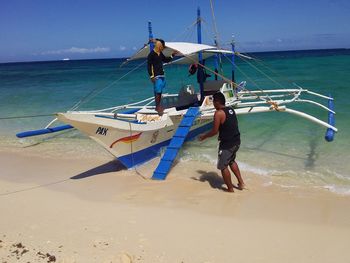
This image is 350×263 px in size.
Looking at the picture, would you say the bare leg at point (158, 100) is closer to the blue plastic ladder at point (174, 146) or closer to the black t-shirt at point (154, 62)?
the black t-shirt at point (154, 62)

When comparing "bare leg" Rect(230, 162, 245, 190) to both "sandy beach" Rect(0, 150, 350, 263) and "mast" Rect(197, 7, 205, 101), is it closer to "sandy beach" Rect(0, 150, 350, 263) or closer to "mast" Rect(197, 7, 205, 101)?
"sandy beach" Rect(0, 150, 350, 263)

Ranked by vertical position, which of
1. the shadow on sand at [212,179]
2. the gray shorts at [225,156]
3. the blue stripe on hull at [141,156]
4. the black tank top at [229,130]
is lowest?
the shadow on sand at [212,179]

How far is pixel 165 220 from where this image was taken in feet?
15.9

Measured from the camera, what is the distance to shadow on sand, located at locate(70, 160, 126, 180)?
704 cm

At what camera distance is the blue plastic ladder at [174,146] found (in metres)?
6.70

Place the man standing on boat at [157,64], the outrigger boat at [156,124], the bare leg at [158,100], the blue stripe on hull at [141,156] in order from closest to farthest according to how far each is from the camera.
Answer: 1. the outrigger boat at [156,124]
2. the blue stripe on hull at [141,156]
3. the man standing on boat at [157,64]
4. the bare leg at [158,100]

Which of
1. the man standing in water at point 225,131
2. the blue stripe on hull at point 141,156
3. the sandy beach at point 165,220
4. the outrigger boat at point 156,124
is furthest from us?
the blue stripe on hull at point 141,156

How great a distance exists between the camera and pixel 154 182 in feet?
21.4

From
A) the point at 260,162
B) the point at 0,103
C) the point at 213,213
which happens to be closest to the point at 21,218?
the point at 213,213

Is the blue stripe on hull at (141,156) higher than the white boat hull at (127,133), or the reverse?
the white boat hull at (127,133)

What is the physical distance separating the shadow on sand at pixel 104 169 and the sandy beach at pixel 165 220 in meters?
0.07

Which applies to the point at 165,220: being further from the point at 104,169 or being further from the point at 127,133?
the point at 104,169

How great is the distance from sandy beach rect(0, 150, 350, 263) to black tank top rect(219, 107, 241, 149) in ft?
2.72

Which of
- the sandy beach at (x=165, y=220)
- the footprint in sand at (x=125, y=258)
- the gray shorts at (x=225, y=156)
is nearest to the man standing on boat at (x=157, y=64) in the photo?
the sandy beach at (x=165, y=220)
